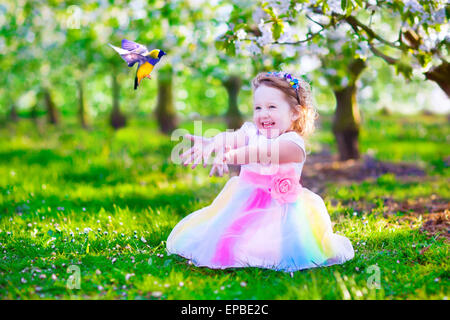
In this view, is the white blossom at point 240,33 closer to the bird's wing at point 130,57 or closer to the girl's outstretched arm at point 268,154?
the bird's wing at point 130,57

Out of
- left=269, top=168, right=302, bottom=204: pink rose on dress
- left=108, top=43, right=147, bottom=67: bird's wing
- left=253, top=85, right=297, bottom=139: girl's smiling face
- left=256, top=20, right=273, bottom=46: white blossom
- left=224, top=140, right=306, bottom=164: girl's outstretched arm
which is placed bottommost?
left=269, top=168, right=302, bottom=204: pink rose on dress

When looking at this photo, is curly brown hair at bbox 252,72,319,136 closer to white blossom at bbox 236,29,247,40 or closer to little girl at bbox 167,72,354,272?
little girl at bbox 167,72,354,272

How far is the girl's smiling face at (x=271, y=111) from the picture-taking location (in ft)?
12.0

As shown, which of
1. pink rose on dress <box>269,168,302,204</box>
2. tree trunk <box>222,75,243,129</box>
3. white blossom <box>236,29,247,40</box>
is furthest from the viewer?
tree trunk <box>222,75,243,129</box>

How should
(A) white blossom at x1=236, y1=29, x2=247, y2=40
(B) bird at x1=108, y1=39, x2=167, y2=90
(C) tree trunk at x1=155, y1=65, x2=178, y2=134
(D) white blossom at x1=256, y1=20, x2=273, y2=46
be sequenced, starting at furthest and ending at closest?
(C) tree trunk at x1=155, y1=65, x2=178, y2=134
(A) white blossom at x1=236, y1=29, x2=247, y2=40
(D) white blossom at x1=256, y1=20, x2=273, y2=46
(B) bird at x1=108, y1=39, x2=167, y2=90

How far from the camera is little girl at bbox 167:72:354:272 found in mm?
3484

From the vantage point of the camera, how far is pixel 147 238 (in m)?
4.14

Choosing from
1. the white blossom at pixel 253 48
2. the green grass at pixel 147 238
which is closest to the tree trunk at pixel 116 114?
the green grass at pixel 147 238

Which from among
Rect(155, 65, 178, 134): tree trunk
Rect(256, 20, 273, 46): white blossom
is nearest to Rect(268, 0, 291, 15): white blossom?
Rect(256, 20, 273, 46): white blossom

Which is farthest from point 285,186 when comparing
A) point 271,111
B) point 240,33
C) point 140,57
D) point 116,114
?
point 116,114

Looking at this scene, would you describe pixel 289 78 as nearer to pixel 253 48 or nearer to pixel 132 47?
pixel 253 48

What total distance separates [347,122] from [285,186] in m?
5.01

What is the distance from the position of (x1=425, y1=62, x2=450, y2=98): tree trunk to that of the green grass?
4.89ft
